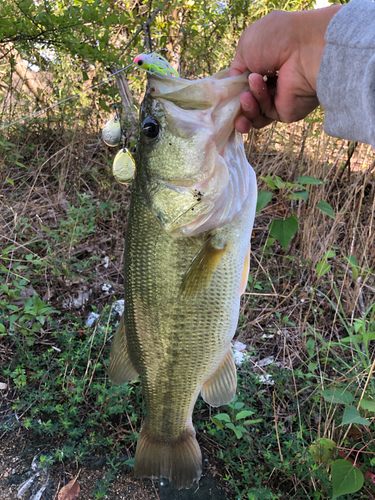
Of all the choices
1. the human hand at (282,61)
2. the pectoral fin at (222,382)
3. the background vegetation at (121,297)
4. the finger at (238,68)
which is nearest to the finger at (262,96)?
the human hand at (282,61)

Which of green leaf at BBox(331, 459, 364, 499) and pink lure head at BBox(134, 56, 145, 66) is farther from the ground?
pink lure head at BBox(134, 56, 145, 66)

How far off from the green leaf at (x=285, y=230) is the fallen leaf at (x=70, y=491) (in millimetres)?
1880

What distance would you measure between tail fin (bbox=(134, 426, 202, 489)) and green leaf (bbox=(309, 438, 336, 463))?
2.11 feet

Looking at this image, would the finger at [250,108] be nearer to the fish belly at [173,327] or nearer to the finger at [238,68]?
the finger at [238,68]

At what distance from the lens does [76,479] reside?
2061 mm

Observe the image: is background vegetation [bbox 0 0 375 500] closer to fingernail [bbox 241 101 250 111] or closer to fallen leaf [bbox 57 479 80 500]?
fallen leaf [bbox 57 479 80 500]

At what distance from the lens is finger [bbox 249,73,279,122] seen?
47.6 inches

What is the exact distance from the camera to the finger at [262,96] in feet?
3.97

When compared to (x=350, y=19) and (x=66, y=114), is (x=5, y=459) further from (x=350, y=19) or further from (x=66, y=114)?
(x=66, y=114)

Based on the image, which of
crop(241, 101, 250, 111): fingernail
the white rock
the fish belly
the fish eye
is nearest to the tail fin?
the fish belly

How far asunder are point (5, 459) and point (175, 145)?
2.07 meters

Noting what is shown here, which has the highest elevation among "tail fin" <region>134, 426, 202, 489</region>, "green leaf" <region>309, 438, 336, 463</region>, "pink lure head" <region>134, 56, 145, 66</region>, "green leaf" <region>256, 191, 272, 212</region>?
"pink lure head" <region>134, 56, 145, 66</region>

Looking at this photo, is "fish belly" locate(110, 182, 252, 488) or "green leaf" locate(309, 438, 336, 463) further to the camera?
"green leaf" locate(309, 438, 336, 463)

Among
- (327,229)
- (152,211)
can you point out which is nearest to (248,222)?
(152,211)
